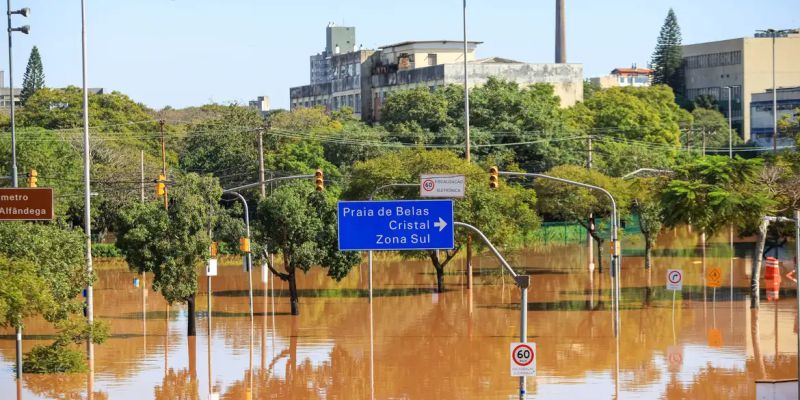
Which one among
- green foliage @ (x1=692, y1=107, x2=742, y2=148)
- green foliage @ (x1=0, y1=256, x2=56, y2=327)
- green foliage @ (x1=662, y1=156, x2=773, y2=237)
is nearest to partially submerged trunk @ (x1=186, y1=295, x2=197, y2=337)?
green foliage @ (x1=0, y1=256, x2=56, y2=327)

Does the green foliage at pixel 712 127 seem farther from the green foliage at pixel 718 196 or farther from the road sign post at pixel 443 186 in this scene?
the green foliage at pixel 718 196

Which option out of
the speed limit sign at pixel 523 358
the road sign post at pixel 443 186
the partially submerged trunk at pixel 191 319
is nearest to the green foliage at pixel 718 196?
the road sign post at pixel 443 186

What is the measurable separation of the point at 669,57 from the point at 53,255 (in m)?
121

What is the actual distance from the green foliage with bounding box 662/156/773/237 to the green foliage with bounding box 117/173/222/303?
64.6 ft

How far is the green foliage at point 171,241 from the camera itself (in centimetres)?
4591

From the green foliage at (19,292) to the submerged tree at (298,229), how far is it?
19229 millimetres

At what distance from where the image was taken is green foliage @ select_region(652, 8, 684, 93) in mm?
148375

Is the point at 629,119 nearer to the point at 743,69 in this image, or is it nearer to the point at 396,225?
the point at 743,69

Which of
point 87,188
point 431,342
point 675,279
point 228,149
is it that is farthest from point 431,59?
point 87,188

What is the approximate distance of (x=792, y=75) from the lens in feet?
461

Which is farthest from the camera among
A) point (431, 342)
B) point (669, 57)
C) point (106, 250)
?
point (669, 57)

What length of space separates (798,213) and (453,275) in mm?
40262

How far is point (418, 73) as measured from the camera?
10950 centimetres

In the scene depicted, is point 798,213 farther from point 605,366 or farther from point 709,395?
point 605,366
